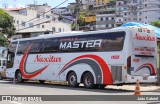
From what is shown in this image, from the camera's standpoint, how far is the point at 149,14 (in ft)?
407

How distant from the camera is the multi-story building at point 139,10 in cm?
12431

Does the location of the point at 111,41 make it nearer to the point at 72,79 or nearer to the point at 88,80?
the point at 88,80

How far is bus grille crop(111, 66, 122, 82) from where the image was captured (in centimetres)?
2004

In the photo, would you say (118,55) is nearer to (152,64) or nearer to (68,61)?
(152,64)

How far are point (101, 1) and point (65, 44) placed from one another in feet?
500

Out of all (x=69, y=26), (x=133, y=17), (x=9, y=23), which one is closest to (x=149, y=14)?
(x=133, y=17)

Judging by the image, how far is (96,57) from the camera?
21.5 meters

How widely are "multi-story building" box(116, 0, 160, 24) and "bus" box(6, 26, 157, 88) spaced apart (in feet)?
322

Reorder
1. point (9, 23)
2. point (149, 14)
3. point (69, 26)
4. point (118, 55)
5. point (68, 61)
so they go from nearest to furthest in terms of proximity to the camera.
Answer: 1. point (118, 55)
2. point (68, 61)
3. point (9, 23)
4. point (69, 26)
5. point (149, 14)

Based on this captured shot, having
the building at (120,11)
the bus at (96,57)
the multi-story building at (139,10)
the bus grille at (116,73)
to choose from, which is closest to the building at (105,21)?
the building at (120,11)

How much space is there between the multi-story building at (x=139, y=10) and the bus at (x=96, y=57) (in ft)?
322

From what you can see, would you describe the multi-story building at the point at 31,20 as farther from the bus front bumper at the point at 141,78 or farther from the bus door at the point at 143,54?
the bus front bumper at the point at 141,78

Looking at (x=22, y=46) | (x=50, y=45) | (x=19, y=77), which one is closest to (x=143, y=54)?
(x=50, y=45)

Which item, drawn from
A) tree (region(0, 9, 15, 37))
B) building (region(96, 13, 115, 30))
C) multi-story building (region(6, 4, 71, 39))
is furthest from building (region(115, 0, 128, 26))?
tree (region(0, 9, 15, 37))
